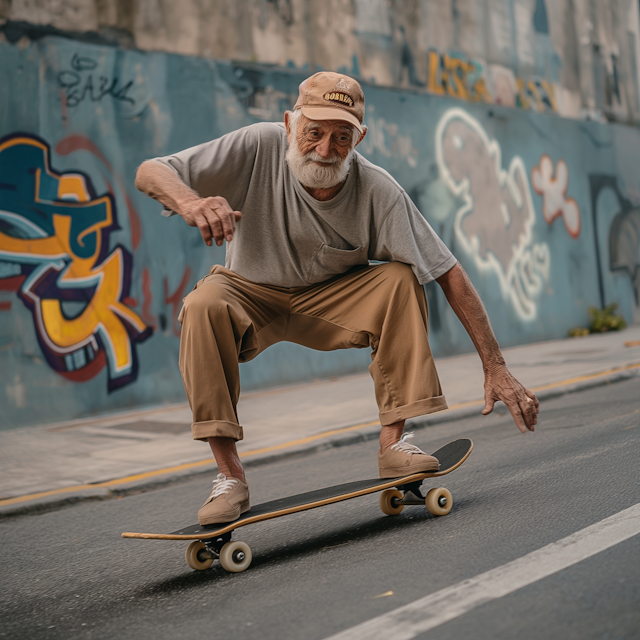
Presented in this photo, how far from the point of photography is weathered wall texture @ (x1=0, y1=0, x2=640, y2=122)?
32.3ft

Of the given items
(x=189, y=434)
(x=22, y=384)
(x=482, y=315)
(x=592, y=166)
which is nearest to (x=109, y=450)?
(x=189, y=434)

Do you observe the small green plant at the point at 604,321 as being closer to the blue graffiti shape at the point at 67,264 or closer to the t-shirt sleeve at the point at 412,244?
the blue graffiti shape at the point at 67,264

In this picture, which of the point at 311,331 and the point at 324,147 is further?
the point at 311,331

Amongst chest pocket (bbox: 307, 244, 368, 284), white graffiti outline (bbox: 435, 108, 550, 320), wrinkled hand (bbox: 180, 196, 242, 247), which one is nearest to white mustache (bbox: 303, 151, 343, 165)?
chest pocket (bbox: 307, 244, 368, 284)

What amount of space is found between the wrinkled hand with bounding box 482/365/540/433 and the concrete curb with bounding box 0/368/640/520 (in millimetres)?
2827

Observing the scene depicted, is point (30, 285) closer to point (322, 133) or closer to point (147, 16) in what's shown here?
point (147, 16)

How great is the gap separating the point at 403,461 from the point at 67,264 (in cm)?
629

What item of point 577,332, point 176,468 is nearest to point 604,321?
point 577,332

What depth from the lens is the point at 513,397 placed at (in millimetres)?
3570

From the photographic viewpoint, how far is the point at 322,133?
11.5ft

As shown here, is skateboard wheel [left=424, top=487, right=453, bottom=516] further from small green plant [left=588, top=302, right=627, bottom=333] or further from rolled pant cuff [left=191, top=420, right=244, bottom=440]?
small green plant [left=588, top=302, right=627, bottom=333]

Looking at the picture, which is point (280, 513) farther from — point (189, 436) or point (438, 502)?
point (189, 436)

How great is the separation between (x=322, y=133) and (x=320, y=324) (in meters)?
0.88

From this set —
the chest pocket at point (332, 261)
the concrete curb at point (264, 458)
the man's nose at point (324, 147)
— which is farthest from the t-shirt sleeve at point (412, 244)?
the concrete curb at point (264, 458)
